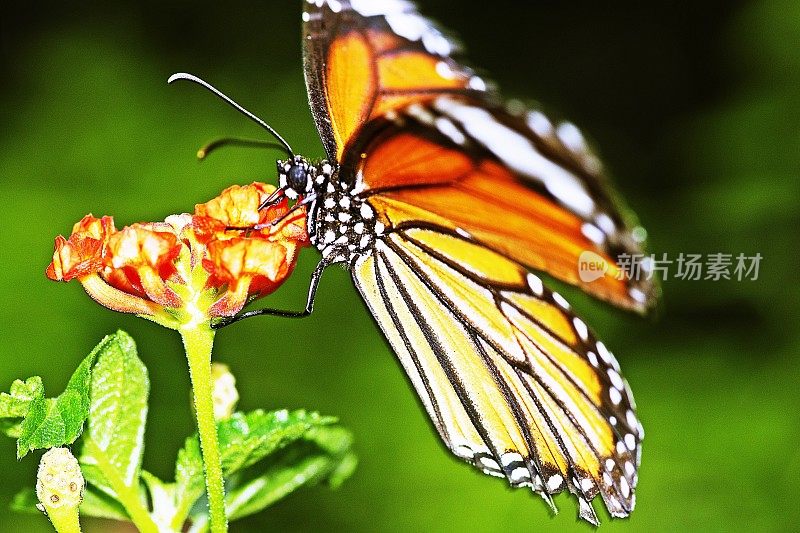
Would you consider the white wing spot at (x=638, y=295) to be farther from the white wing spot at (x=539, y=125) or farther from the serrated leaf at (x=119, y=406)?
the serrated leaf at (x=119, y=406)

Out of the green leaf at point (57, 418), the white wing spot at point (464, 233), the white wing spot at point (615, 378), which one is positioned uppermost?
the green leaf at point (57, 418)

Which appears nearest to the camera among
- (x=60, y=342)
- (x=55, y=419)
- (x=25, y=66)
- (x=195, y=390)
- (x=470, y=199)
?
(x=55, y=419)

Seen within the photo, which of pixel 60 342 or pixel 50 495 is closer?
pixel 50 495

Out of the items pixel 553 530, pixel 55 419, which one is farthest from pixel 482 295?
pixel 553 530

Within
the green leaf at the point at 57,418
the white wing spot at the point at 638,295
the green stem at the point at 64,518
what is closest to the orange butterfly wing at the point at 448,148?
the white wing spot at the point at 638,295

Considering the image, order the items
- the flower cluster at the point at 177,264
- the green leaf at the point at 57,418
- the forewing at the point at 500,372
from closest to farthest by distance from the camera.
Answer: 1. the green leaf at the point at 57,418
2. the flower cluster at the point at 177,264
3. the forewing at the point at 500,372

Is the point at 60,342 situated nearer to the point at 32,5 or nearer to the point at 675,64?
the point at 32,5
